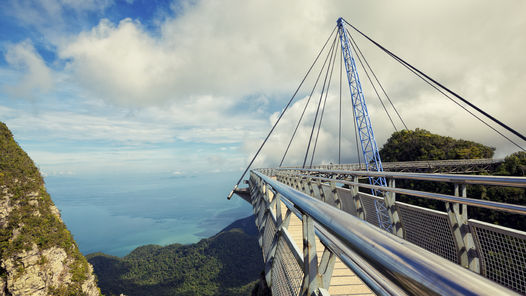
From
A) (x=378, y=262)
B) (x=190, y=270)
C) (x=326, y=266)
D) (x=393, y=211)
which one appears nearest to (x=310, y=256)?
(x=326, y=266)

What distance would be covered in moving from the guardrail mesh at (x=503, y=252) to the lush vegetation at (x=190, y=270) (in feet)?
298

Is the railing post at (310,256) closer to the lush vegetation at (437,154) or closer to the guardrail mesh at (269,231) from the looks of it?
the guardrail mesh at (269,231)

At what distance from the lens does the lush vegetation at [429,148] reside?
50.5m

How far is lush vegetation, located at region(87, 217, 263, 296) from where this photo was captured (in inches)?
3386

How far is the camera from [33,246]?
2919 centimetres

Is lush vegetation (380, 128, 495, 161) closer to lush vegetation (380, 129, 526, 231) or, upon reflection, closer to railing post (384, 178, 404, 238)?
lush vegetation (380, 129, 526, 231)

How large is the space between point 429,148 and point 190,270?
102 metres

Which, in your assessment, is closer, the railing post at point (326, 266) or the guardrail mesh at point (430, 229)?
the railing post at point (326, 266)

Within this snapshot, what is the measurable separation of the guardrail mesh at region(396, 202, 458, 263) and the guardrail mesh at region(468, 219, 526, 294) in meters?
0.32

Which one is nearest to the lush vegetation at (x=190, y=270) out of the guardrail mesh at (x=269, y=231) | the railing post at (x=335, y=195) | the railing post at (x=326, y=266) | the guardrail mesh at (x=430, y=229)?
the railing post at (x=335, y=195)

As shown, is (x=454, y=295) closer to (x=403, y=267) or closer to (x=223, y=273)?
(x=403, y=267)

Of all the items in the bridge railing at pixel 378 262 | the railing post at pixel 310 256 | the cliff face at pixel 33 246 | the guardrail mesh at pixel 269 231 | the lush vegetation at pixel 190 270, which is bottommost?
the lush vegetation at pixel 190 270

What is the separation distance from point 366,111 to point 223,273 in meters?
93.8

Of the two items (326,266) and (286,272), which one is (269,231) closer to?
(286,272)
